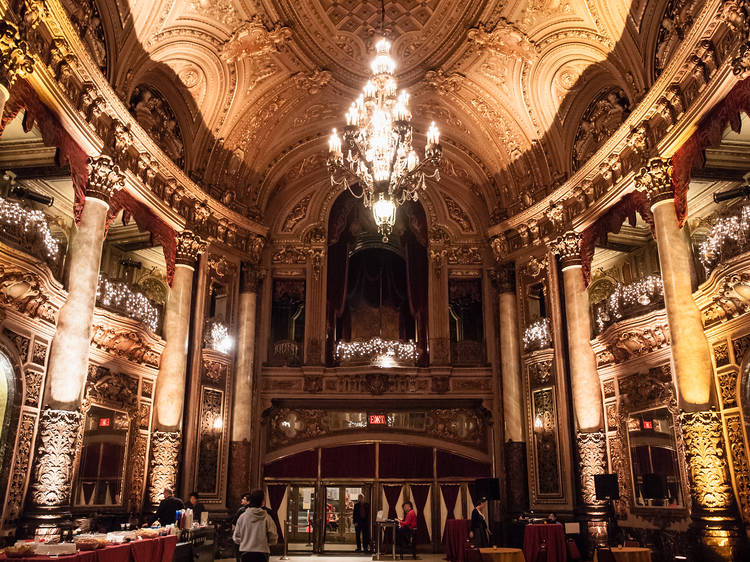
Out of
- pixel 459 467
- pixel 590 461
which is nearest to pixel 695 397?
pixel 590 461

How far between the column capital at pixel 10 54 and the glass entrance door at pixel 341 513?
9.86 m

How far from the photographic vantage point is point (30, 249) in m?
9.10

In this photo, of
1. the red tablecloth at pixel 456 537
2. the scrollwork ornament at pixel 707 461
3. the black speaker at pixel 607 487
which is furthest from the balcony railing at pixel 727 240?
the red tablecloth at pixel 456 537

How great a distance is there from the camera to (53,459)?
26.7 feet

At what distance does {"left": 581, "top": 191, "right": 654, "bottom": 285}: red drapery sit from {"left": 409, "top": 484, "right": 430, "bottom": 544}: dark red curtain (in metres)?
5.58

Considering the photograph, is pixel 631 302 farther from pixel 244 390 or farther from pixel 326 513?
pixel 244 390

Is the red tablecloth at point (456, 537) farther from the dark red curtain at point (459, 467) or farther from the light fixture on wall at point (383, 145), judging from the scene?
the light fixture on wall at point (383, 145)

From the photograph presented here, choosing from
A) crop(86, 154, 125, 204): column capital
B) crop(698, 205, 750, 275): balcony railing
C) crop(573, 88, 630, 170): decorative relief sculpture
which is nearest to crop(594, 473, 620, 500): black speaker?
crop(698, 205, 750, 275): balcony railing

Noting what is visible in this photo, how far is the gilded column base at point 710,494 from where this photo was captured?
7.81m

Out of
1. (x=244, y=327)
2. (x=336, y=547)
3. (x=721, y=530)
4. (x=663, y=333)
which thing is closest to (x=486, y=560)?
(x=721, y=530)

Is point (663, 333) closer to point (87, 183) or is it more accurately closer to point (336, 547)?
point (336, 547)

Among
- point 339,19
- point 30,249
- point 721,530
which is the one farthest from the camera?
point 339,19

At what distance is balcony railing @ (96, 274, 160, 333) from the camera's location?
35.3ft

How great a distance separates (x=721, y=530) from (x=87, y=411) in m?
9.39
